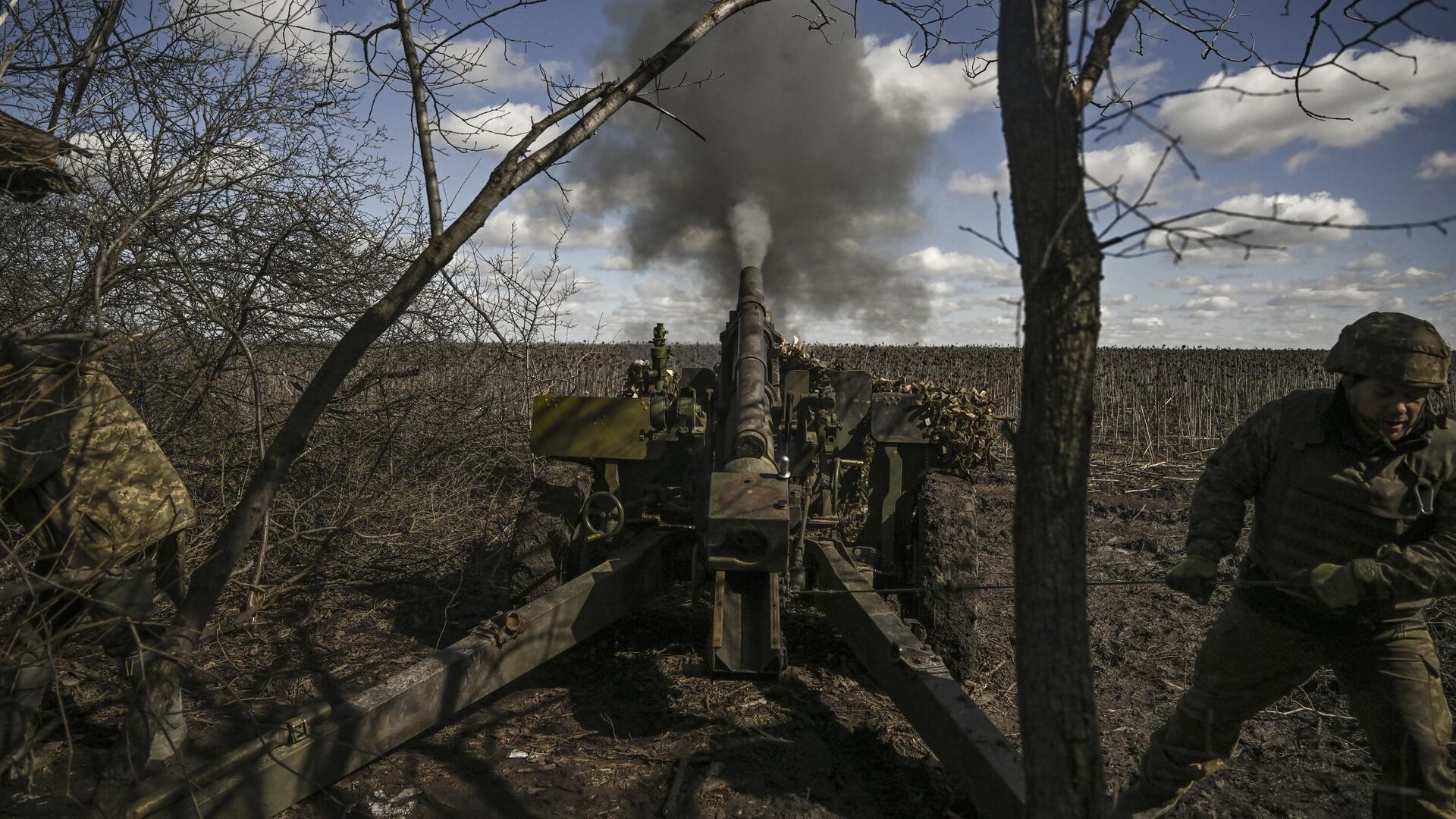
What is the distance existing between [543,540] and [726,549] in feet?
6.92

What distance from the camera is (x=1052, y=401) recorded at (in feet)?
6.41

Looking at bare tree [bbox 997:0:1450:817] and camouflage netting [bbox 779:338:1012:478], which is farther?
camouflage netting [bbox 779:338:1012:478]

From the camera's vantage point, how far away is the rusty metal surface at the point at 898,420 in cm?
604

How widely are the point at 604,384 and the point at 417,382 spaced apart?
398 inches

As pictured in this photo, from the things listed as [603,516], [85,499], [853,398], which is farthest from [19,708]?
[853,398]

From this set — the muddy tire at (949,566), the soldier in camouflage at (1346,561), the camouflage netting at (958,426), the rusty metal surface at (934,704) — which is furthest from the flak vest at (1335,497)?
the camouflage netting at (958,426)

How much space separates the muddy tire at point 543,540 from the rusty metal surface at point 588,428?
0.35m

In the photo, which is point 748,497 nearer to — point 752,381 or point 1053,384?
point 752,381

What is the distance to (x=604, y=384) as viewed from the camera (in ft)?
60.5

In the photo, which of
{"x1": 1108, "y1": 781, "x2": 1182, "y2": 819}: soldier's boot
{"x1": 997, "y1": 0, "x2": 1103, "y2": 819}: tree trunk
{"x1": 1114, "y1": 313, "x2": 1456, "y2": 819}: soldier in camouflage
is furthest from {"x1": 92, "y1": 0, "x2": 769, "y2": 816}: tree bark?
{"x1": 1108, "y1": 781, "x2": 1182, "y2": 819}: soldier's boot

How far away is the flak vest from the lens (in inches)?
120

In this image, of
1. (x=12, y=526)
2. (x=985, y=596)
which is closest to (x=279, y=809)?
(x=12, y=526)

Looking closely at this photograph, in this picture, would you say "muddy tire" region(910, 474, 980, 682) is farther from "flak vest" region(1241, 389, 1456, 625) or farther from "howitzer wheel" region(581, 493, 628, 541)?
"flak vest" region(1241, 389, 1456, 625)

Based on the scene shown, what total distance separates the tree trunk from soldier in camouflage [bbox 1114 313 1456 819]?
134 cm
